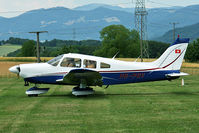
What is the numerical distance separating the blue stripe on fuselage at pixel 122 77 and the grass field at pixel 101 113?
2.50ft

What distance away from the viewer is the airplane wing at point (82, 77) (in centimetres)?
1251

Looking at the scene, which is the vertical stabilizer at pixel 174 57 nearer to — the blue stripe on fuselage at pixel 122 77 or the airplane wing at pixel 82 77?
the blue stripe on fuselage at pixel 122 77

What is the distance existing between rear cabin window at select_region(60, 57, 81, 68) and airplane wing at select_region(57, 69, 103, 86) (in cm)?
64

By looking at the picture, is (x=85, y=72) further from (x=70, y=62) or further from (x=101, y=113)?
(x=101, y=113)

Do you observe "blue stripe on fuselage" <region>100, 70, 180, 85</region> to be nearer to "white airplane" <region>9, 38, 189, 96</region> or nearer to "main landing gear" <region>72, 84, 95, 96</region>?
"white airplane" <region>9, 38, 189, 96</region>

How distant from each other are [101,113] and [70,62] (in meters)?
4.08

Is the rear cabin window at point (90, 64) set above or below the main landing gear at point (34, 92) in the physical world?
above

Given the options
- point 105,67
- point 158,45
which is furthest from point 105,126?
point 158,45

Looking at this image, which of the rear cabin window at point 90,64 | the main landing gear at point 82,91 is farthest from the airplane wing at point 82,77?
the rear cabin window at point 90,64

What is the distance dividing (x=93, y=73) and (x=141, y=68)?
106 inches

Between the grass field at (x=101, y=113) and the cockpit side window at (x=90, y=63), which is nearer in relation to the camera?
the grass field at (x=101, y=113)

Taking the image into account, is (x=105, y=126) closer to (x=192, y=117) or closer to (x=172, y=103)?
(x=192, y=117)

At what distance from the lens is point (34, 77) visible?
43.7 feet

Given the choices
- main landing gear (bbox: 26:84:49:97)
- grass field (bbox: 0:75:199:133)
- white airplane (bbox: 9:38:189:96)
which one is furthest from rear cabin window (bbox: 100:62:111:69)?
main landing gear (bbox: 26:84:49:97)
